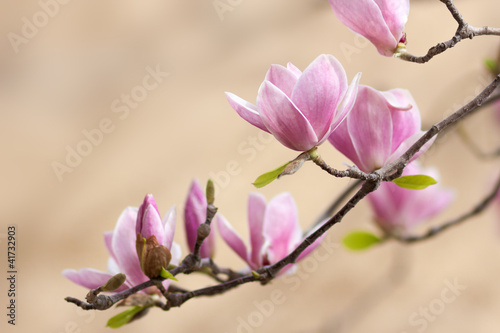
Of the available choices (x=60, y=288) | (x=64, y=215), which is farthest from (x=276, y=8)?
(x=60, y=288)

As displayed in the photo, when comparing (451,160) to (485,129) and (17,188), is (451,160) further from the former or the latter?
(17,188)

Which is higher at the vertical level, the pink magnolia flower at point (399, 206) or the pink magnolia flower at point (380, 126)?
the pink magnolia flower at point (380, 126)

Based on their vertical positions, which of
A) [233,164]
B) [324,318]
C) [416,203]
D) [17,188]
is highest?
[17,188]

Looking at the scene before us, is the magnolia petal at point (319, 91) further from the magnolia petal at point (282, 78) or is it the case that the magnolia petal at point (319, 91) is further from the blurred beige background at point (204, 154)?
the blurred beige background at point (204, 154)

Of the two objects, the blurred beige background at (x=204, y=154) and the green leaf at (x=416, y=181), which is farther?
the blurred beige background at (x=204, y=154)

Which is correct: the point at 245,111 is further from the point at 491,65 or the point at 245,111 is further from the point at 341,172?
the point at 491,65

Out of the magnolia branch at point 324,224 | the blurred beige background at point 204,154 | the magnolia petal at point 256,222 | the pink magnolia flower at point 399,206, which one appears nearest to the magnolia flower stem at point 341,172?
the magnolia branch at point 324,224

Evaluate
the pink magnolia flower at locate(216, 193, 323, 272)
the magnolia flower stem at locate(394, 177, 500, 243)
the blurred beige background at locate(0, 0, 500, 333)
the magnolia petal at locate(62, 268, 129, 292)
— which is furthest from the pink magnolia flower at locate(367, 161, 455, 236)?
the blurred beige background at locate(0, 0, 500, 333)
